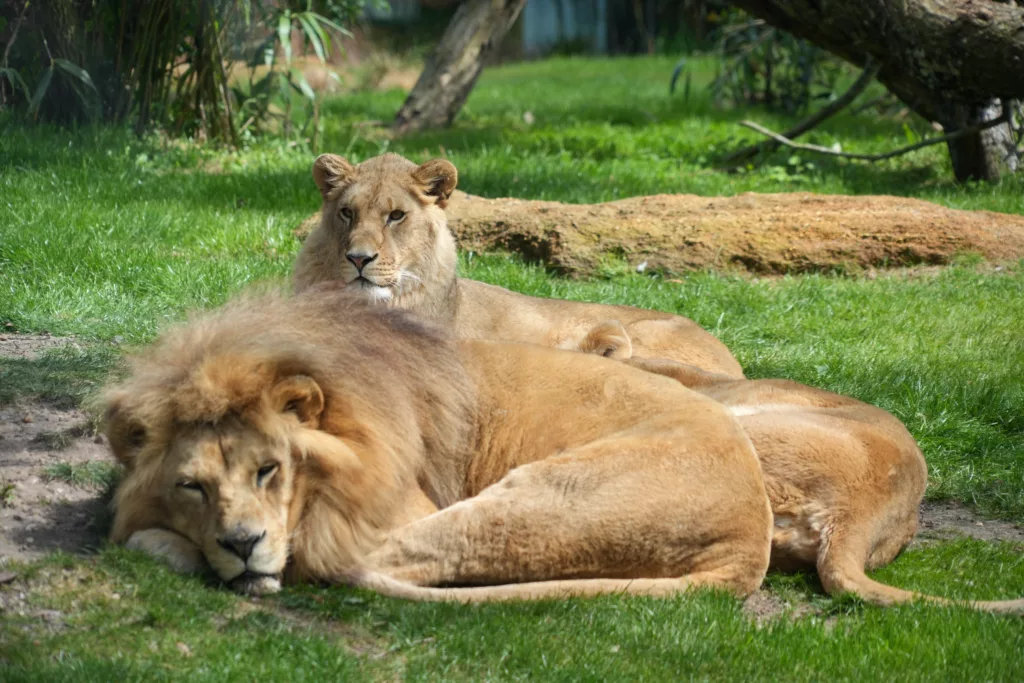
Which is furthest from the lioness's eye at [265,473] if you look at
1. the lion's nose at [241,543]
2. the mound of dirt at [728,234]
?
the mound of dirt at [728,234]

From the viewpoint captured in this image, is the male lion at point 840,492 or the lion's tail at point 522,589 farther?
the male lion at point 840,492

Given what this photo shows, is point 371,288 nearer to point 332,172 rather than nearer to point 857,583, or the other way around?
point 332,172

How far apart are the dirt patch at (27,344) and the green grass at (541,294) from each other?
12 centimetres

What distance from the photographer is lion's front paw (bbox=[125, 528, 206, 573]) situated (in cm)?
367

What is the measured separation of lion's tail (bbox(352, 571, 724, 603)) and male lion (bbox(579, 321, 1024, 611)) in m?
0.61

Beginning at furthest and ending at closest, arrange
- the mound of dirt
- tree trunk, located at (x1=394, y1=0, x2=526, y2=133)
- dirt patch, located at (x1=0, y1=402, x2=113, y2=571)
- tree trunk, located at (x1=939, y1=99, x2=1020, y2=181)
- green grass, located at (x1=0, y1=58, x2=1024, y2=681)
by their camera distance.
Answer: tree trunk, located at (x1=394, y1=0, x2=526, y2=133)
tree trunk, located at (x1=939, y1=99, x2=1020, y2=181)
the mound of dirt
dirt patch, located at (x1=0, y1=402, x2=113, y2=571)
green grass, located at (x1=0, y1=58, x2=1024, y2=681)

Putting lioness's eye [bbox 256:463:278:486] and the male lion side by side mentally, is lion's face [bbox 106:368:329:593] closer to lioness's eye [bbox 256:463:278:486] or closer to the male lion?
lioness's eye [bbox 256:463:278:486]

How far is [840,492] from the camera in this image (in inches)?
167

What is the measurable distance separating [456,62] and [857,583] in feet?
35.6

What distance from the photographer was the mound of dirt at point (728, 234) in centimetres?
873

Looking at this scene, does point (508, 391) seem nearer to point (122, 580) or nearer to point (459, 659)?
point (459, 659)

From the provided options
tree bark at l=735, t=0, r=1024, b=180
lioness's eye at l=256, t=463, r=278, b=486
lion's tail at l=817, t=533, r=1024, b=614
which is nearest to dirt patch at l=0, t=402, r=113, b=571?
lioness's eye at l=256, t=463, r=278, b=486

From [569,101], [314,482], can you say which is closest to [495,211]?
[314,482]

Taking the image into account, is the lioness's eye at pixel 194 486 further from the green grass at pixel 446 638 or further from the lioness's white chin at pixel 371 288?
the lioness's white chin at pixel 371 288
